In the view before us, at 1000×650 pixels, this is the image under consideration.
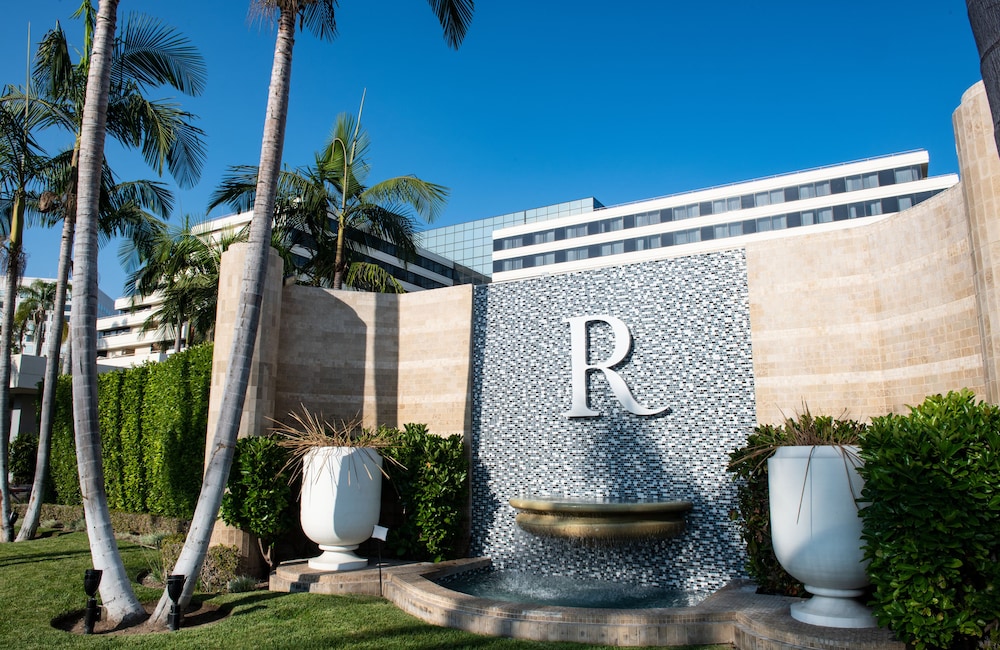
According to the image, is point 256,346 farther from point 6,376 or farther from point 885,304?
point 885,304

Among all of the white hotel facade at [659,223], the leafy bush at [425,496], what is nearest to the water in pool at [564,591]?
the leafy bush at [425,496]

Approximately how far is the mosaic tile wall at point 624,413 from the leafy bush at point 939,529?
399 cm

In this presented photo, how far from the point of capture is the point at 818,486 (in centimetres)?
597

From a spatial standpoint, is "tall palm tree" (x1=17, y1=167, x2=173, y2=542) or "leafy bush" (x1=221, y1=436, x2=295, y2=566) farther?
"tall palm tree" (x1=17, y1=167, x2=173, y2=542)

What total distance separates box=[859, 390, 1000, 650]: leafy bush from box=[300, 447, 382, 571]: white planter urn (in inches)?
243

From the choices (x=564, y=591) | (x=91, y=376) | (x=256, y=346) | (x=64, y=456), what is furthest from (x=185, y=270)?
(x=564, y=591)

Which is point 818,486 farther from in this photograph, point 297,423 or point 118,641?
point 297,423

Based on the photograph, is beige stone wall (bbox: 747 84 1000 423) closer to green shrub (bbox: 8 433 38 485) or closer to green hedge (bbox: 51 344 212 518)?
green hedge (bbox: 51 344 212 518)

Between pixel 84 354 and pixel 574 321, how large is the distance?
6702mm

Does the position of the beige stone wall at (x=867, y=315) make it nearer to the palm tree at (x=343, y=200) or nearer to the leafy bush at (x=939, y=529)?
the leafy bush at (x=939, y=529)

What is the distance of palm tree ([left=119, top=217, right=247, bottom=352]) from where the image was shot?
752 inches

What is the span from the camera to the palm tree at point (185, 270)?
19109 millimetres

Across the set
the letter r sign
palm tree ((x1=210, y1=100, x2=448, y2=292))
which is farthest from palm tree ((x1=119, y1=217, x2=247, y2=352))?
the letter r sign

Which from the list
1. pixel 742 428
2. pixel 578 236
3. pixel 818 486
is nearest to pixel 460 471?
pixel 742 428
